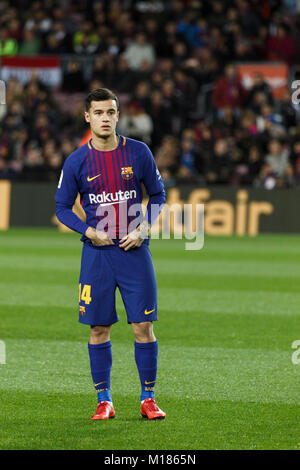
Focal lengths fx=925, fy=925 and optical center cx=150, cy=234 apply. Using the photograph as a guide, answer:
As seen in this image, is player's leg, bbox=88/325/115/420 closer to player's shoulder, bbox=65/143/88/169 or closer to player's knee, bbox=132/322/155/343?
player's knee, bbox=132/322/155/343

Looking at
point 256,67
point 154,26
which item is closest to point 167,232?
point 256,67

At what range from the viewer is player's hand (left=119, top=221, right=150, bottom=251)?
5855 millimetres

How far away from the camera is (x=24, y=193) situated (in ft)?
69.8

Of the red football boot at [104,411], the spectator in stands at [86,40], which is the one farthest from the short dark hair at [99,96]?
the spectator in stands at [86,40]

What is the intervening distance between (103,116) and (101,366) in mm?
1619

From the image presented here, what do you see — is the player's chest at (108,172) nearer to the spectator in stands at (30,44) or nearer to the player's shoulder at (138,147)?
the player's shoulder at (138,147)

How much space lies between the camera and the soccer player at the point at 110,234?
5.88 metres

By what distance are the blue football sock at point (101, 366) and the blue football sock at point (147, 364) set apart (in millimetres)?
212

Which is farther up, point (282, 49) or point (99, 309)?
point (282, 49)

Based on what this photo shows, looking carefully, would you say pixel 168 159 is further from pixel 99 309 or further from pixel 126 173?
pixel 99 309

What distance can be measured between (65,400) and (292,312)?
4678 mm

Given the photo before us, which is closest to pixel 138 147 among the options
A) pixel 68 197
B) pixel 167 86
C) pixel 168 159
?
pixel 68 197

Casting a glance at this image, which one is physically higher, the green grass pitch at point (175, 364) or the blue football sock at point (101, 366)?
the blue football sock at point (101, 366)

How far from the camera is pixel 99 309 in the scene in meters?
5.89
